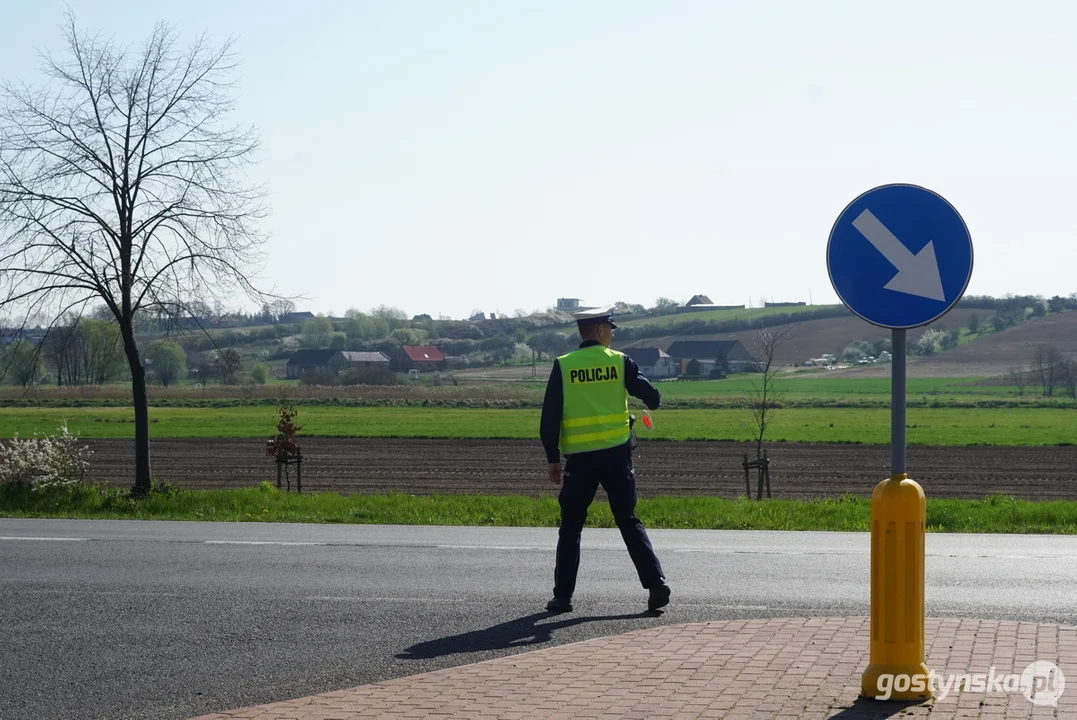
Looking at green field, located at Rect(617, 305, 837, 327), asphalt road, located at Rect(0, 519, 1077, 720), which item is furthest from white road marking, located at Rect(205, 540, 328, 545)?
green field, located at Rect(617, 305, 837, 327)

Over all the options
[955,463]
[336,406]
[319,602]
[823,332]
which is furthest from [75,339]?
[823,332]

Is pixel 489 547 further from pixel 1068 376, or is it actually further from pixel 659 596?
pixel 1068 376

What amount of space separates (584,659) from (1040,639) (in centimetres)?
248

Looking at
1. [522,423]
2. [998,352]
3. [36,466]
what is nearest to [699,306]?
[998,352]

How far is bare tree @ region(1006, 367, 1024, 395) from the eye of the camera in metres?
101

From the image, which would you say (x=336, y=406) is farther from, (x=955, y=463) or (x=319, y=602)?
(x=319, y=602)

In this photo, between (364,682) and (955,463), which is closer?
(364,682)

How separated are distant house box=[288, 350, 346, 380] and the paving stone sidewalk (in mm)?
124352

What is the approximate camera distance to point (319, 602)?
8.94 meters

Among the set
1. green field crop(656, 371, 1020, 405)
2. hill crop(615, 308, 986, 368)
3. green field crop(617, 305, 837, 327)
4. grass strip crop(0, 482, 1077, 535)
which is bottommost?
green field crop(656, 371, 1020, 405)

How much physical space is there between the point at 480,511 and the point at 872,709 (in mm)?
10817

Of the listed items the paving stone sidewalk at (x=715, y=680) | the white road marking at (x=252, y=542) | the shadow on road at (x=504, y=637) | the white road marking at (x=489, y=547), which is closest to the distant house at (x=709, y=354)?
the white road marking at (x=252, y=542)

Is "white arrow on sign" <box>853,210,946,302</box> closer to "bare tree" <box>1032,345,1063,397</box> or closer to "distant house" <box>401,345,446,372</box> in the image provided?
"bare tree" <box>1032,345,1063,397</box>

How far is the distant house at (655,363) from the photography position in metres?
134
